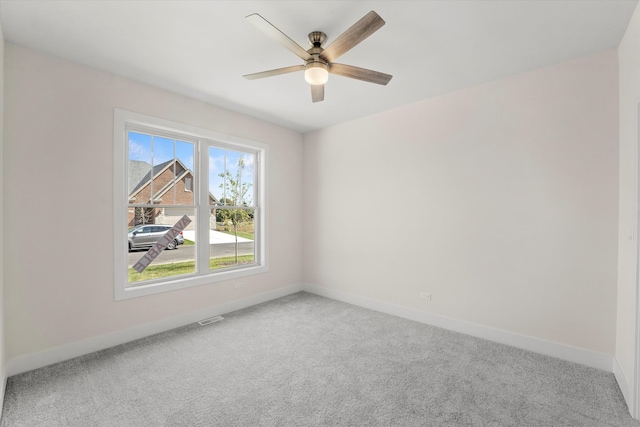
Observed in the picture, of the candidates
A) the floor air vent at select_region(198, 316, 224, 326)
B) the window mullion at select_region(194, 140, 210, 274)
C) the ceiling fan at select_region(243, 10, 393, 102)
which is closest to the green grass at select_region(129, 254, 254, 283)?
the window mullion at select_region(194, 140, 210, 274)

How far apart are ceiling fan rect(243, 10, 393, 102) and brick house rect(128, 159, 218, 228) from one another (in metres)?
1.81

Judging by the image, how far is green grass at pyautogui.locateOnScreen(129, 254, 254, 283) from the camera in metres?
3.26

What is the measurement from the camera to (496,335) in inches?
119

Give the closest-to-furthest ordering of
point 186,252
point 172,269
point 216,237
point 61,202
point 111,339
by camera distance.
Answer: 1. point 61,202
2. point 111,339
3. point 172,269
4. point 186,252
5. point 216,237

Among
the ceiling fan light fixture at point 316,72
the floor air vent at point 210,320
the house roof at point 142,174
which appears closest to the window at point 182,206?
the house roof at point 142,174

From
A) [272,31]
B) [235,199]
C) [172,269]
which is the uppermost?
[272,31]

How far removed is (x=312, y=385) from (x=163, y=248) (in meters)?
2.37

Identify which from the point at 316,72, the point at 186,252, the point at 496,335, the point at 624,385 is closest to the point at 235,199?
the point at 186,252

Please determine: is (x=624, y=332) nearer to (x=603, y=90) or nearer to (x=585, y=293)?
(x=585, y=293)

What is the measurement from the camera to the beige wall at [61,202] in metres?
2.41

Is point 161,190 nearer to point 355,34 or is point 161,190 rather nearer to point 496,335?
point 355,34

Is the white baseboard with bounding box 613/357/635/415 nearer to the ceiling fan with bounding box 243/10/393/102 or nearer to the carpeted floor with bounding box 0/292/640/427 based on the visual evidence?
the carpeted floor with bounding box 0/292/640/427

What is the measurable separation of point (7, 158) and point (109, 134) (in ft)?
2.56

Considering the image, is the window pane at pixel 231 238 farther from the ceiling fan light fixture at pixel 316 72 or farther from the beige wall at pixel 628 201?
the beige wall at pixel 628 201
